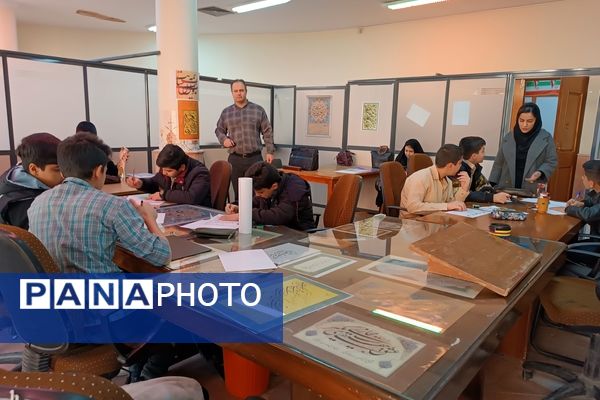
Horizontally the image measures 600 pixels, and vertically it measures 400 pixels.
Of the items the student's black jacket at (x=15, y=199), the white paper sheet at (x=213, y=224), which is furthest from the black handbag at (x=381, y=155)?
the student's black jacket at (x=15, y=199)

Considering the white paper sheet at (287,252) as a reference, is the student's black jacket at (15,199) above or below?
above

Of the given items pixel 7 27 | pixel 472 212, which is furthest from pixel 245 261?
pixel 7 27

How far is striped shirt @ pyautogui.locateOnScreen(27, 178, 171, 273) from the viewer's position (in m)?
1.37

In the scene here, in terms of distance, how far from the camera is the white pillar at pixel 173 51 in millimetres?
3580

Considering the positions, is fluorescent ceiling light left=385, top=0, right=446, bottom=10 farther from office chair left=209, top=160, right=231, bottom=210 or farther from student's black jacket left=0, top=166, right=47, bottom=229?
student's black jacket left=0, top=166, right=47, bottom=229

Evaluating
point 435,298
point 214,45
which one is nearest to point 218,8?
point 214,45

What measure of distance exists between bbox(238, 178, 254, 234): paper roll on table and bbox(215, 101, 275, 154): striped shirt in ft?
8.34

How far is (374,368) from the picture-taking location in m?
0.80

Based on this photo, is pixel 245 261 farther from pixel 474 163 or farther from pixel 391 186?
pixel 474 163

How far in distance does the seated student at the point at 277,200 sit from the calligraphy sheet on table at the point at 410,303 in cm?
97

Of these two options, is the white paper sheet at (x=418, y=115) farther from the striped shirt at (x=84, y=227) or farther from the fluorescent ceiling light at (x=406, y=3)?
the striped shirt at (x=84, y=227)

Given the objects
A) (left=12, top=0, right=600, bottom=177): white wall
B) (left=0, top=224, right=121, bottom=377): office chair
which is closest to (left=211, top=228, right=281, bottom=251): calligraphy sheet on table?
(left=0, top=224, right=121, bottom=377): office chair

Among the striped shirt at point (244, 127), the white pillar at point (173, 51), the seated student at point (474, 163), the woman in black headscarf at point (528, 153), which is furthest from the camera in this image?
the striped shirt at point (244, 127)

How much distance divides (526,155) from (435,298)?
2.85m
